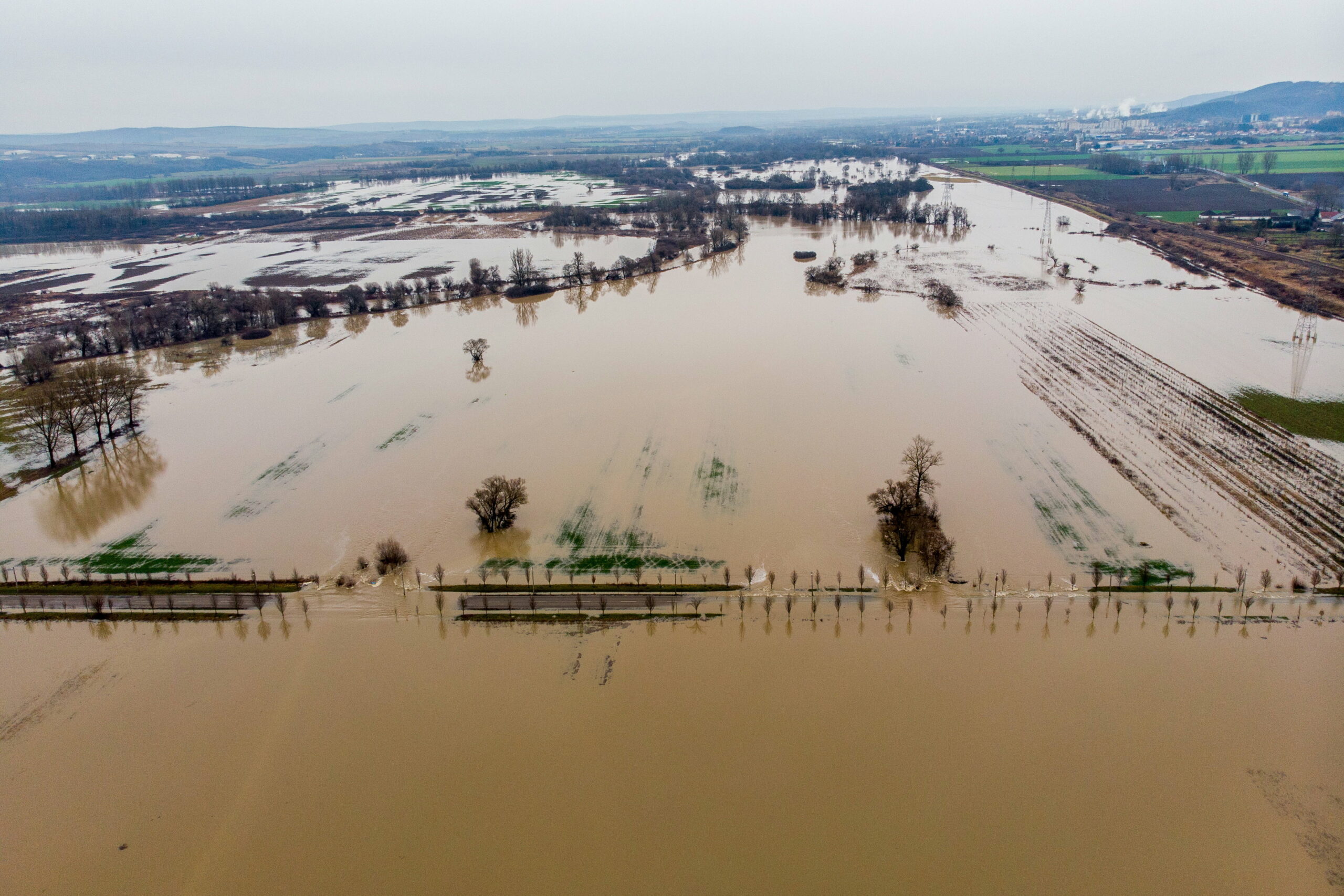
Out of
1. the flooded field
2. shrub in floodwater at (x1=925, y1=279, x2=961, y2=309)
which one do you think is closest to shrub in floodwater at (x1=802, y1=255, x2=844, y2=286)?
shrub in floodwater at (x1=925, y1=279, x2=961, y2=309)

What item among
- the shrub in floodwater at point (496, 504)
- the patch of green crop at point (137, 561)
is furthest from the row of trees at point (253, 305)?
the shrub in floodwater at point (496, 504)

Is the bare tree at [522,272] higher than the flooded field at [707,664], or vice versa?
the bare tree at [522,272]

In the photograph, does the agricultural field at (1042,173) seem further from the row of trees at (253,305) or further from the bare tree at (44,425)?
the bare tree at (44,425)

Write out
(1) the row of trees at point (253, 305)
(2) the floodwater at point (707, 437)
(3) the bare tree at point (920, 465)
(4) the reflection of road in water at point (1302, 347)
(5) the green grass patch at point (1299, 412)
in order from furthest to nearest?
(1) the row of trees at point (253, 305) → (4) the reflection of road in water at point (1302, 347) → (5) the green grass patch at point (1299, 412) → (3) the bare tree at point (920, 465) → (2) the floodwater at point (707, 437)

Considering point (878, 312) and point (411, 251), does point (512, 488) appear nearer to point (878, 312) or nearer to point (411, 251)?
point (878, 312)

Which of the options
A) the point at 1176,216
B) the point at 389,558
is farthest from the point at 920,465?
the point at 1176,216

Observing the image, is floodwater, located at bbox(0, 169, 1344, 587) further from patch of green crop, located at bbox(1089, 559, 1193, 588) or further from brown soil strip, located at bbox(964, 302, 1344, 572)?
patch of green crop, located at bbox(1089, 559, 1193, 588)

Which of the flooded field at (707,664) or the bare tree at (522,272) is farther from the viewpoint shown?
the bare tree at (522,272)

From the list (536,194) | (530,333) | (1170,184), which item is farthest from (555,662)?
(1170,184)
